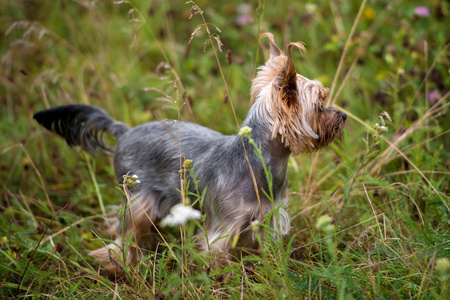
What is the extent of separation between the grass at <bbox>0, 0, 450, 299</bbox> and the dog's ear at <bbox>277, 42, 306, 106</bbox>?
53cm

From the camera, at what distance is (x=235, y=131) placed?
451cm

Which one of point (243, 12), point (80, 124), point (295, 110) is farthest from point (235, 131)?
point (243, 12)

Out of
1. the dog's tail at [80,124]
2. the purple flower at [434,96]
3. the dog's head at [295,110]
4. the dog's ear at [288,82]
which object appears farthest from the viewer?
the purple flower at [434,96]

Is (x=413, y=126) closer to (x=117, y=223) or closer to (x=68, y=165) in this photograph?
(x=117, y=223)

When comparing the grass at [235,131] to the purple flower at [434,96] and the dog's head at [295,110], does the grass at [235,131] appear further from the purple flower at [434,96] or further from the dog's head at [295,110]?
the dog's head at [295,110]

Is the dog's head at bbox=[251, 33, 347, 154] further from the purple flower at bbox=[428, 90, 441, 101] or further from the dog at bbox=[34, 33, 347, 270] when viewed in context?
the purple flower at bbox=[428, 90, 441, 101]

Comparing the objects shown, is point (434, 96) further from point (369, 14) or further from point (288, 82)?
point (288, 82)

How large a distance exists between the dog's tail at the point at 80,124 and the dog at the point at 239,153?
0.05ft

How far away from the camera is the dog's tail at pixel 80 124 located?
348 centimetres

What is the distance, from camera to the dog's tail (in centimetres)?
348

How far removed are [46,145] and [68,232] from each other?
4.81 ft

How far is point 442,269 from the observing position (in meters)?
1.72

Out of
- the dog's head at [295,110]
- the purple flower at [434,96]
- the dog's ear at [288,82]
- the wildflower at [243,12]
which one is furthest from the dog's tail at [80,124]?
the purple flower at [434,96]

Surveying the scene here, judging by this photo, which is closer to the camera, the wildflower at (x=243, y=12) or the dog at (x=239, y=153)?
the dog at (x=239, y=153)
